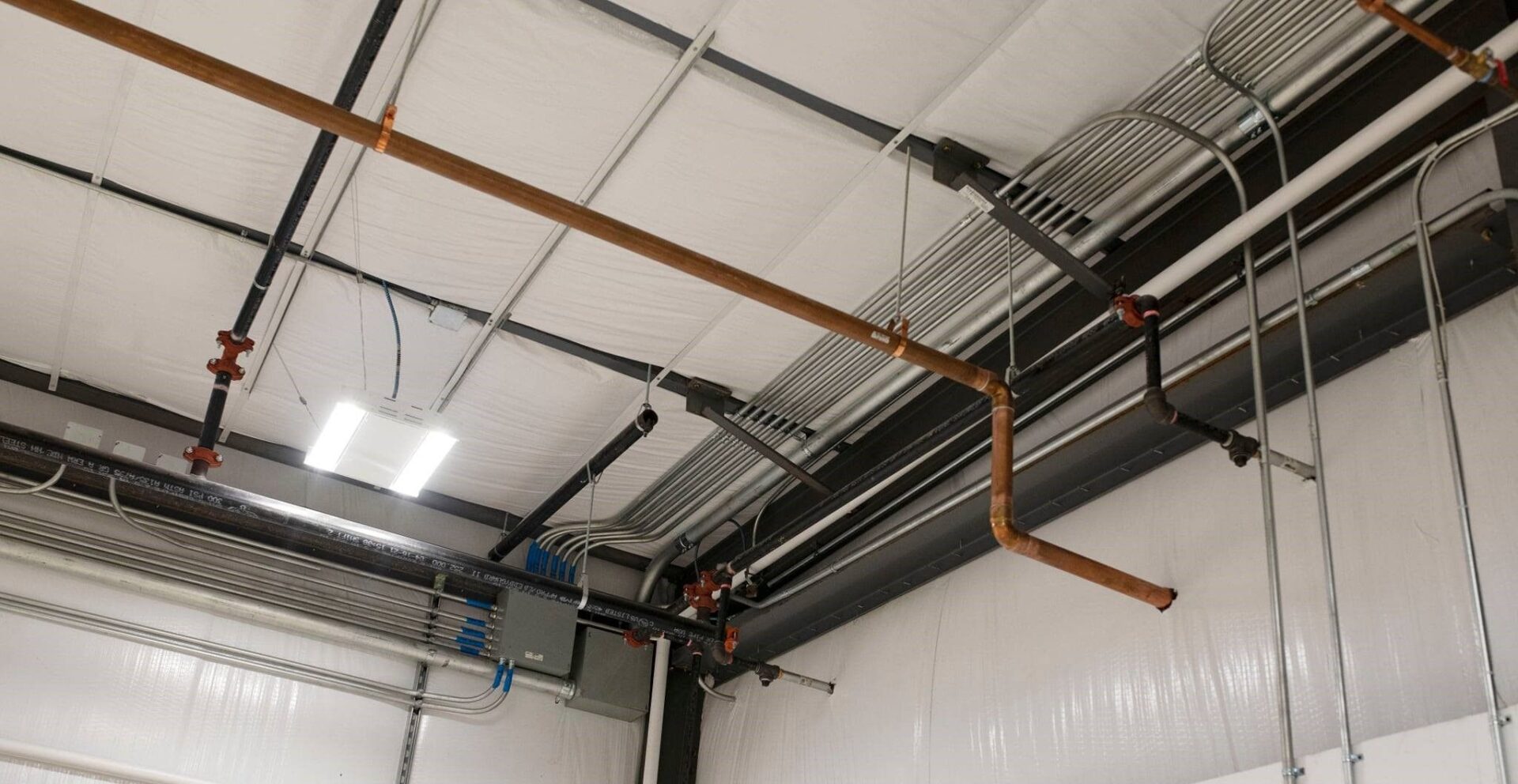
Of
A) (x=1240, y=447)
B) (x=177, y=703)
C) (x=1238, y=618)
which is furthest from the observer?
(x=177, y=703)

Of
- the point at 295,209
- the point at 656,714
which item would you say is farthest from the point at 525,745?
the point at 295,209

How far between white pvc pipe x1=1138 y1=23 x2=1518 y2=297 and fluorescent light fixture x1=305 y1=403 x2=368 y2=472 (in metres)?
2.70

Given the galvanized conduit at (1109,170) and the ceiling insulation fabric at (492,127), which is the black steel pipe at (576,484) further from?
the ceiling insulation fabric at (492,127)

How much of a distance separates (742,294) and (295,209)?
68.4 inches

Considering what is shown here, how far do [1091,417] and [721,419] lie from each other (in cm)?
160

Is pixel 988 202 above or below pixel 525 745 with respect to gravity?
above

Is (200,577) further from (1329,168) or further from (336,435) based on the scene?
(1329,168)

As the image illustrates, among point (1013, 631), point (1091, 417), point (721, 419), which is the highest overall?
point (721, 419)

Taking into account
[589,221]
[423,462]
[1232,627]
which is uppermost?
[589,221]

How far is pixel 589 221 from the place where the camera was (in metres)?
3.19

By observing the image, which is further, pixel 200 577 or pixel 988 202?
pixel 200 577

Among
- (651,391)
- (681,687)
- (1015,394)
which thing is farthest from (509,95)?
(681,687)

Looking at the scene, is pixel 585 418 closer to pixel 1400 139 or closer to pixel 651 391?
pixel 651 391

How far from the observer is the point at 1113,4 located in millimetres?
3424
